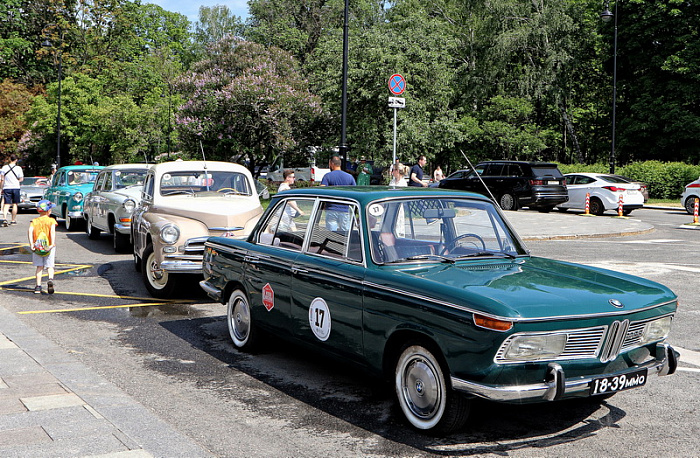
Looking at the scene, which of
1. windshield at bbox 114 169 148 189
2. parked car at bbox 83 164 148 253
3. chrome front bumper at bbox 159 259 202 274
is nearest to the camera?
chrome front bumper at bbox 159 259 202 274

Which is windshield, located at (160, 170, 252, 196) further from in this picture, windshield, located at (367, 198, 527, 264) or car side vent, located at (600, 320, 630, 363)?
car side vent, located at (600, 320, 630, 363)

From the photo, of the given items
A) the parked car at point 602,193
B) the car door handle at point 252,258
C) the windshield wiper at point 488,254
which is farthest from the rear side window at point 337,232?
the parked car at point 602,193

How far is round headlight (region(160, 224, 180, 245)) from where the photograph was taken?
9.70 meters

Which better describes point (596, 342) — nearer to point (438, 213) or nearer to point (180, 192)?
point (438, 213)

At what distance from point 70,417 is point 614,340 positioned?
3.65 meters

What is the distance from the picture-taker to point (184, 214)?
10.4 metres

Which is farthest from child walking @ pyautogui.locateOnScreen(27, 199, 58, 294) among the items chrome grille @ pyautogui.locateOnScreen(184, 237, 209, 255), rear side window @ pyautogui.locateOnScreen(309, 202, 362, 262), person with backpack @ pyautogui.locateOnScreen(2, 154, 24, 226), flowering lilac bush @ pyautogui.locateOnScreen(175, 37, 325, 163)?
flowering lilac bush @ pyautogui.locateOnScreen(175, 37, 325, 163)

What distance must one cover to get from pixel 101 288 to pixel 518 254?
7.16 metres

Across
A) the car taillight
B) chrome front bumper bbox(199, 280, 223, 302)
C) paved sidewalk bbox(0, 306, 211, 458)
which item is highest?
the car taillight

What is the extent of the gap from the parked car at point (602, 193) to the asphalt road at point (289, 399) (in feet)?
55.2

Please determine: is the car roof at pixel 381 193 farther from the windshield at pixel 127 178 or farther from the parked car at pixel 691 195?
the parked car at pixel 691 195

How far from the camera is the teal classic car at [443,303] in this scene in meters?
4.40

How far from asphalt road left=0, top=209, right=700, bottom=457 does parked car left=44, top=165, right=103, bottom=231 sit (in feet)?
32.2

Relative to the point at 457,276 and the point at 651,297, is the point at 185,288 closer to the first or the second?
the point at 457,276
